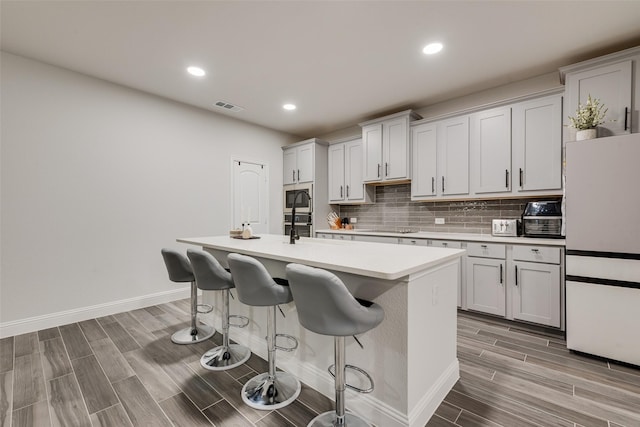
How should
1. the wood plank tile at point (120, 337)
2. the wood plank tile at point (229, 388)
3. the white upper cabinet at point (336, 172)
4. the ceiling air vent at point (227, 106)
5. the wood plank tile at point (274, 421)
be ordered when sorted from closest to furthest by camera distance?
the wood plank tile at point (274, 421), the wood plank tile at point (229, 388), the wood plank tile at point (120, 337), the ceiling air vent at point (227, 106), the white upper cabinet at point (336, 172)

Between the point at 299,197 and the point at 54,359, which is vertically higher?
the point at 299,197

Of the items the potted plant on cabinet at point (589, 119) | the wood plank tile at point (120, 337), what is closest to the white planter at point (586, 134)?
the potted plant on cabinet at point (589, 119)

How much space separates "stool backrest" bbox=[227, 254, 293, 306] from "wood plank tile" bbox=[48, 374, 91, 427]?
3.85 ft

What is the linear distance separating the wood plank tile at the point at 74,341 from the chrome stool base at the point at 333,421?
2174mm

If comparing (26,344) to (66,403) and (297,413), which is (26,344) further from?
(297,413)

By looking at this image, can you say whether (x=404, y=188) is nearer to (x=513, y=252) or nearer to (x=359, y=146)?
(x=359, y=146)

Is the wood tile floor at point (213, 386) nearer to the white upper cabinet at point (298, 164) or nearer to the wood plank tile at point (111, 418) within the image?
the wood plank tile at point (111, 418)

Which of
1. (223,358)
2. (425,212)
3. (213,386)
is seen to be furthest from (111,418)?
(425,212)

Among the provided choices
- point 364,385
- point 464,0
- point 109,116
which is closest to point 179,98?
point 109,116

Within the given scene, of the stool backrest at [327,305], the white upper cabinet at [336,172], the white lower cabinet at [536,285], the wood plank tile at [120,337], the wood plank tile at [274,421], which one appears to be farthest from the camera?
the white upper cabinet at [336,172]

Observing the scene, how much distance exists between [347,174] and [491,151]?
2.22 metres

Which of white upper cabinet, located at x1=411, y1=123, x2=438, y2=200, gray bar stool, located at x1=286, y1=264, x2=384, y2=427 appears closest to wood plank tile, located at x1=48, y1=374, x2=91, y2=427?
gray bar stool, located at x1=286, y1=264, x2=384, y2=427

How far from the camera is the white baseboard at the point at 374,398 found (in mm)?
1591

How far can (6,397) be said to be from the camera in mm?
1900
